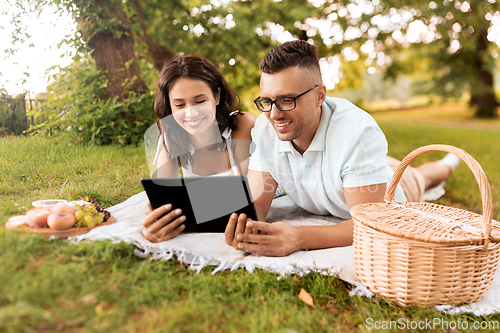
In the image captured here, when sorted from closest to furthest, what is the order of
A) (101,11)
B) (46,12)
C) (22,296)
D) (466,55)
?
(22,296), (46,12), (101,11), (466,55)

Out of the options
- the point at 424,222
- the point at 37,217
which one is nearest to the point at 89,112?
the point at 37,217

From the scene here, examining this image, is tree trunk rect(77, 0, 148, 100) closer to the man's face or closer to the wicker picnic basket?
the man's face

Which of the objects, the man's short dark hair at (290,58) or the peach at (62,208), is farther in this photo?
the man's short dark hair at (290,58)

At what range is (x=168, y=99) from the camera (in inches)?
111

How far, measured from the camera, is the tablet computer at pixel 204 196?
1959 mm

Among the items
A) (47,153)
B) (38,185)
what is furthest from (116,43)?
(38,185)

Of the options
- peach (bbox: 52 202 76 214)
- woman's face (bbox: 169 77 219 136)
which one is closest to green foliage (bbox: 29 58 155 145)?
woman's face (bbox: 169 77 219 136)

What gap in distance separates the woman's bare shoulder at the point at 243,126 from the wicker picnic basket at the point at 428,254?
1295 millimetres

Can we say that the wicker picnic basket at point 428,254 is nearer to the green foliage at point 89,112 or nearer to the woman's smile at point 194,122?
the woman's smile at point 194,122

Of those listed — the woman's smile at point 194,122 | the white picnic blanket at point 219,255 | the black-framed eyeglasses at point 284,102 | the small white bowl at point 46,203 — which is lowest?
the white picnic blanket at point 219,255

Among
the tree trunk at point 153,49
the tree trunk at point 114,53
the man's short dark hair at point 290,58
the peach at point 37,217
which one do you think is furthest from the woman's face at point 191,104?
the tree trunk at point 153,49

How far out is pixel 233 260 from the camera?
6.93 feet

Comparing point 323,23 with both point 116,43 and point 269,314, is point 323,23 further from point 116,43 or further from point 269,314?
point 269,314

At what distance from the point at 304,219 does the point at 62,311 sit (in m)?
1.87
